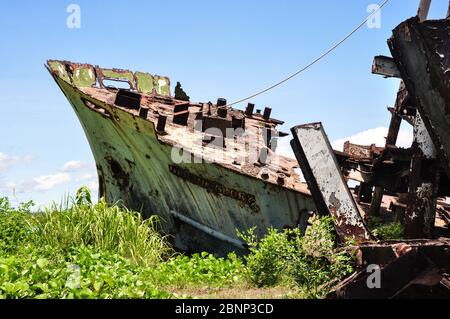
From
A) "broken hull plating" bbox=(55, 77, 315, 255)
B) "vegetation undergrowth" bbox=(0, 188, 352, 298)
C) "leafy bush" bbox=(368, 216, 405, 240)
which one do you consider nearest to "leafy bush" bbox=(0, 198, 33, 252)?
"vegetation undergrowth" bbox=(0, 188, 352, 298)

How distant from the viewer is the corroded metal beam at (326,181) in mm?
5809

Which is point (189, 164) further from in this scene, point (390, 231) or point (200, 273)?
point (390, 231)

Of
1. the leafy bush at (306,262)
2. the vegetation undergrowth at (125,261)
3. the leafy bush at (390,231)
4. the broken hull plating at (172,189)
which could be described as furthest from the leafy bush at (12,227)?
the leafy bush at (390,231)

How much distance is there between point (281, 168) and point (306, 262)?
2.94 metres

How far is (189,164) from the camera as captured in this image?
8.52 meters

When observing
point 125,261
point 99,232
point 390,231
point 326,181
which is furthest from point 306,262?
point 99,232

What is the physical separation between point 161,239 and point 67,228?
173cm

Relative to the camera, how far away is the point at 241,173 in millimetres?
7602

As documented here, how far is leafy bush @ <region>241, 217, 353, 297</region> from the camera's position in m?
5.23

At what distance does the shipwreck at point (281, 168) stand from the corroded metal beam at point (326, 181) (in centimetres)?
1

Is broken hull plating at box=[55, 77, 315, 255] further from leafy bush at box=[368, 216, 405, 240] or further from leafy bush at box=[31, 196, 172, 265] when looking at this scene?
leafy bush at box=[368, 216, 405, 240]

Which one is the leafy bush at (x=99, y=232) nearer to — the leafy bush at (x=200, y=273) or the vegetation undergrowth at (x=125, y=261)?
the vegetation undergrowth at (x=125, y=261)
